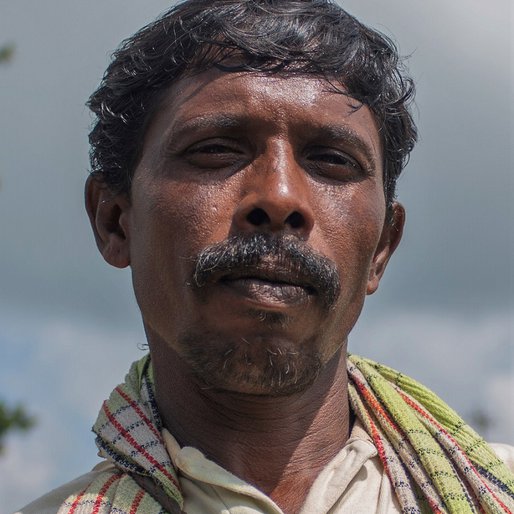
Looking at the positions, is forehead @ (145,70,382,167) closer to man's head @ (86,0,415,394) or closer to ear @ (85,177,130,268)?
man's head @ (86,0,415,394)

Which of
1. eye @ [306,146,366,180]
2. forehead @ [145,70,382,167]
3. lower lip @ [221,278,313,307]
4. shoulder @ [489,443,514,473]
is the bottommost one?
shoulder @ [489,443,514,473]


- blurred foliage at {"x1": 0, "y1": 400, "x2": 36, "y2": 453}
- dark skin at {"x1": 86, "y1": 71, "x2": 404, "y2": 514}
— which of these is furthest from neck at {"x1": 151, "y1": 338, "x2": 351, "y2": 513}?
blurred foliage at {"x1": 0, "y1": 400, "x2": 36, "y2": 453}

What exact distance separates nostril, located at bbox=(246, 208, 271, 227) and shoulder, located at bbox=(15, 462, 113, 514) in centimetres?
94

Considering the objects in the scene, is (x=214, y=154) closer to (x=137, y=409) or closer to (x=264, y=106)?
(x=264, y=106)

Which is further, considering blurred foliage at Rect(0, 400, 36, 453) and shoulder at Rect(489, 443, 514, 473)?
blurred foliage at Rect(0, 400, 36, 453)

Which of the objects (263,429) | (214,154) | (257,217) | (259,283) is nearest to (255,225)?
(257,217)

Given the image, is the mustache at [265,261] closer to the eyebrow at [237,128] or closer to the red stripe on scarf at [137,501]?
the eyebrow at [237,128]

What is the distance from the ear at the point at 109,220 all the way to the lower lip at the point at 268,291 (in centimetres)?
65

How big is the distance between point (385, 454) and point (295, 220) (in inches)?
31.6

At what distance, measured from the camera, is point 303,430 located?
342 cm

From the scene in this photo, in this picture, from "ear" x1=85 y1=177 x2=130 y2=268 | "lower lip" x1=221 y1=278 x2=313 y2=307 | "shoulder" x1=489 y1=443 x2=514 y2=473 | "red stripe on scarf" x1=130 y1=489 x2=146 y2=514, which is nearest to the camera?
→ "lower lip" x1=221 y1=278 x2=313 y2=307

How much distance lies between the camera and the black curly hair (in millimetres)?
3461

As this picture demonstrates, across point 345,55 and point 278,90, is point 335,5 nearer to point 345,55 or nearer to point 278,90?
point 345,55

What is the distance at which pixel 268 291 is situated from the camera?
121 inches
